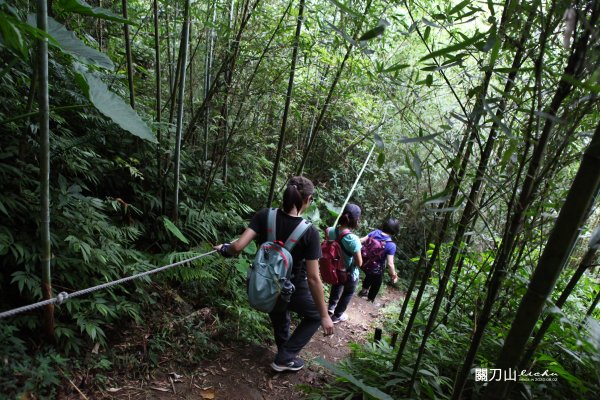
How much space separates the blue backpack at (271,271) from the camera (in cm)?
225

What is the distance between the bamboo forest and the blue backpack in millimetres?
59

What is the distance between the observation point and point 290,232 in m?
2.32

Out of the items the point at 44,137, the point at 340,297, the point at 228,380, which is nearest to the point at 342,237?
the point at 340,297

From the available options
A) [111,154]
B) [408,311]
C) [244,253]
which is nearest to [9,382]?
[111,154]

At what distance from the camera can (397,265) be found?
718 centimetres

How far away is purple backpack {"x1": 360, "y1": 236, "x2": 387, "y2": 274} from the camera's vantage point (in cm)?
421

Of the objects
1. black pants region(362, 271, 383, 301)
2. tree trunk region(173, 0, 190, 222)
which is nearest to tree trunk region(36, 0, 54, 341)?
tree trunk region(173, 0, 190, 222)

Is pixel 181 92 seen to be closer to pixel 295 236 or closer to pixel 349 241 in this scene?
pixel 295 236

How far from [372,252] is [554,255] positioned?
359cm

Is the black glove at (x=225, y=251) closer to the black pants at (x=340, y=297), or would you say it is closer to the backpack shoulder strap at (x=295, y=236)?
the backpack shoulder strap at (x=295, y=236)

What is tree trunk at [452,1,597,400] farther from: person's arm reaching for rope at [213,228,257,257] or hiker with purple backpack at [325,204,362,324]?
hiker with purple backpack at [325,204,362,324]


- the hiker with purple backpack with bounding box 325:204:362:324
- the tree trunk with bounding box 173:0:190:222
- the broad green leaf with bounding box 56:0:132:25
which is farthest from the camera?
the hiker with purple backpack with bounding box 325:204:362:324

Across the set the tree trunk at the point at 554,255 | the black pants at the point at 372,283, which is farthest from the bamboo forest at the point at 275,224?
the black pants at the point at 372,283

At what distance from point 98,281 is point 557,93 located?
258 centimetres
